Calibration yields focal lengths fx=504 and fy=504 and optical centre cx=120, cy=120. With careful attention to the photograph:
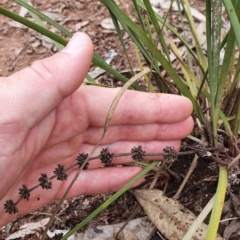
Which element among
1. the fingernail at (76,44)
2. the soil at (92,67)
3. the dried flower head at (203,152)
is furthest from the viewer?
the soil at (92,67)

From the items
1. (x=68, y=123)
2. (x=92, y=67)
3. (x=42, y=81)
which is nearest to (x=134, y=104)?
(x=68, y=123)

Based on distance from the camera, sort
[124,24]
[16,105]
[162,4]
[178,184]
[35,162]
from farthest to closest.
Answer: [162,4] → [178,184] → [35,162] → [124,24] → [16,105]

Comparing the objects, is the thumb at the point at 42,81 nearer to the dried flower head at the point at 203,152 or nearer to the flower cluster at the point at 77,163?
the flower cluster at the point at 77,163

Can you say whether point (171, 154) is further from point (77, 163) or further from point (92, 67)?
point (92, 67)

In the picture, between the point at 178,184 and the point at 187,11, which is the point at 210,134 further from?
the point at 187,11

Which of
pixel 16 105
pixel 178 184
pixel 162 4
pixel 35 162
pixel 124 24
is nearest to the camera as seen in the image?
pixel 16 105

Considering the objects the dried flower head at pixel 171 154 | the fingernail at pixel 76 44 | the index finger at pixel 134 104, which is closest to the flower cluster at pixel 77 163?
the dried flower head at pixel 171 154

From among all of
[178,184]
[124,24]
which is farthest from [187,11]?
[178,184]

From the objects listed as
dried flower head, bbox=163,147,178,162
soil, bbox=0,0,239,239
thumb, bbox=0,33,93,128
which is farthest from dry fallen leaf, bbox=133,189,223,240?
thumb, bbox=0,33,93,128
